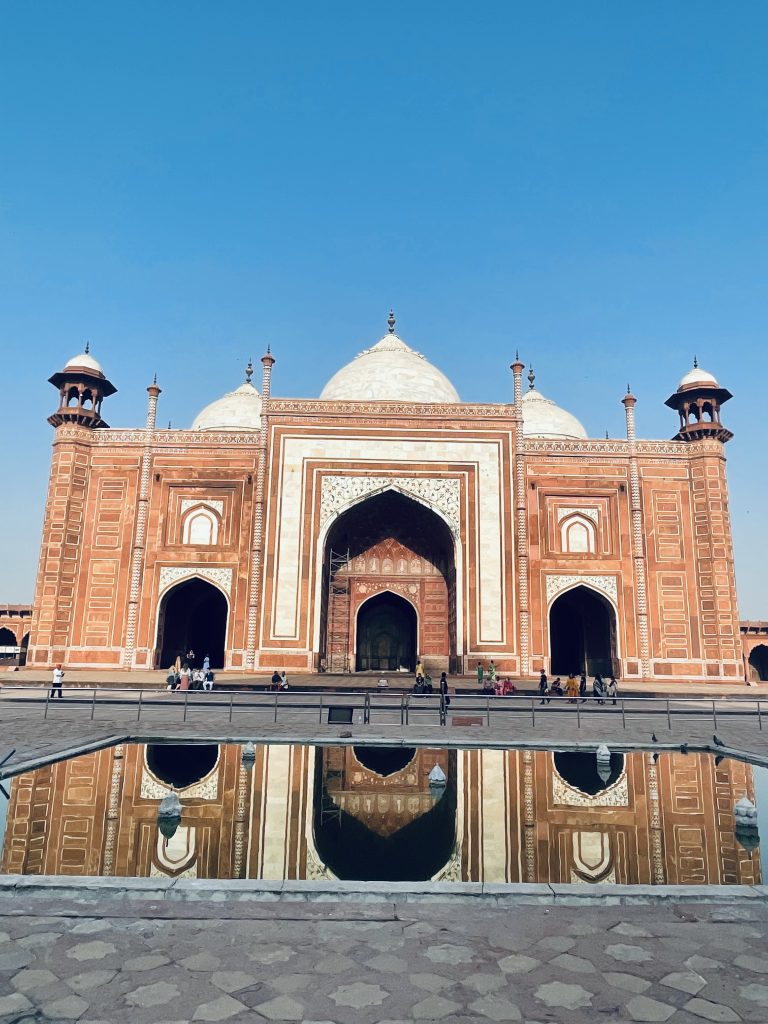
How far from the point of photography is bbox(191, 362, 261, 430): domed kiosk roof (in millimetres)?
31109

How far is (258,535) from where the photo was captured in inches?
910

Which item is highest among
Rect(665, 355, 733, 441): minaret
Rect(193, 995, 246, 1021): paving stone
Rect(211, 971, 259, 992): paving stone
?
Rect(665, 355, 733, 441): minaret

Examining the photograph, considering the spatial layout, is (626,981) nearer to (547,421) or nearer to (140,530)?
(140,530)

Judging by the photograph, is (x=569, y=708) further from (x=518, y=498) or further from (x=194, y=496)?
(x=194, y=496)

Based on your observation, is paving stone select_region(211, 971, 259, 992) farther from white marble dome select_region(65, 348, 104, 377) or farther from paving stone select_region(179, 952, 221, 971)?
white marble dome select_region(65, 348, 104, 377)

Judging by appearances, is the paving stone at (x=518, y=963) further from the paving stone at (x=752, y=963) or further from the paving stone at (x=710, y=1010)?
the paving stone at (x=752, y=963)

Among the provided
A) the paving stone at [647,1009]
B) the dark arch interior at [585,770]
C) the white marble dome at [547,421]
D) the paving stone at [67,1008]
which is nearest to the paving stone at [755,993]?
the paving stone at [647,1009]

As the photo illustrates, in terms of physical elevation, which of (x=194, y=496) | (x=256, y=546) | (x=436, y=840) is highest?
(x=194, y=496)

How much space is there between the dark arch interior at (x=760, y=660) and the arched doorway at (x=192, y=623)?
24606mm

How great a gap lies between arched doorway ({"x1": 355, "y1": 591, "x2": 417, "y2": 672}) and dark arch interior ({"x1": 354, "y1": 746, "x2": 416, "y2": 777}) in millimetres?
16657

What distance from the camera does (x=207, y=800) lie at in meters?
6.35

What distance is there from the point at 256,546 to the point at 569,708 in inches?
471

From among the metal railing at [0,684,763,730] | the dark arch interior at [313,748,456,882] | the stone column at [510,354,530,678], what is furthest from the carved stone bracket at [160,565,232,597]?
the dark arch interior at [313,748,456,882]

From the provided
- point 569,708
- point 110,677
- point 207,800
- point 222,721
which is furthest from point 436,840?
point 110,677
